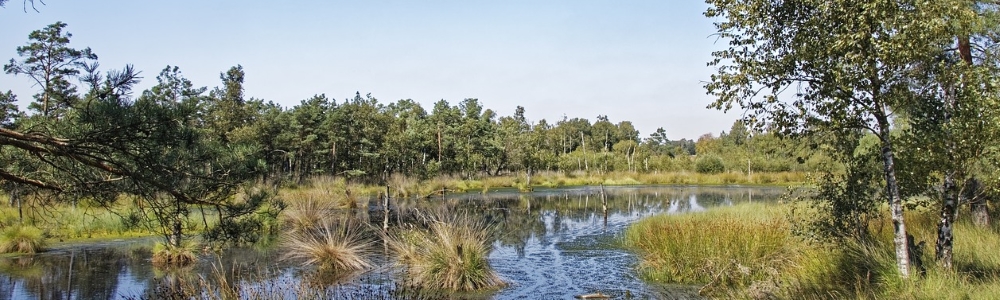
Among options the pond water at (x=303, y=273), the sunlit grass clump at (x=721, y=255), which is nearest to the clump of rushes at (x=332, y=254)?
the pond water at (x=303, y=273)

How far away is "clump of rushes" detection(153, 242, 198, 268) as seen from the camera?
14617mm

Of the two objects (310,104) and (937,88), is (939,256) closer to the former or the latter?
(937,88)

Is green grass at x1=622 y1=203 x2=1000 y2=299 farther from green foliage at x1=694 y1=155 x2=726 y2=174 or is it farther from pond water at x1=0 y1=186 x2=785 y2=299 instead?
green foliage at x1=694 y1=155 x2=726 y2=174

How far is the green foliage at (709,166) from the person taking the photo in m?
60.8

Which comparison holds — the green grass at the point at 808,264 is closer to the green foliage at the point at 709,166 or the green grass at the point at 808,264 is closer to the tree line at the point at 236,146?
the tree line at the point at 236,146

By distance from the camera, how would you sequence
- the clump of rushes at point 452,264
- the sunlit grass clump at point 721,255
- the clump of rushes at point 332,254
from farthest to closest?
the clump of rushes at point 332,254
the clump of rushes at point 452,264
the sunlit grass clump at point 721,255

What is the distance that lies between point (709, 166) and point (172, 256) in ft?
176

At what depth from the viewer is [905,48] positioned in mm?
6785

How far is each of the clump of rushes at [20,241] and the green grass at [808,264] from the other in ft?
49.9

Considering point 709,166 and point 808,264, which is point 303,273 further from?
point 709,166

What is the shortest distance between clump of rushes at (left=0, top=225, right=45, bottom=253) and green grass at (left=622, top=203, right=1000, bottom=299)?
15209 millimetres

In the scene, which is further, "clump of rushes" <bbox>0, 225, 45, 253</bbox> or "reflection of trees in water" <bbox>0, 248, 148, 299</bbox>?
"clump of rushes" <bbox>0, 225, 45, 253</bbox>

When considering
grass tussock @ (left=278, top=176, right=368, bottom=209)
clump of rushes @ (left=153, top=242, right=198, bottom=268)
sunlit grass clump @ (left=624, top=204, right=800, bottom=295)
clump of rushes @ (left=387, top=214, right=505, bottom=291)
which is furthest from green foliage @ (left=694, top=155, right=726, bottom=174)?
clump of rushes @ (left=153, top=242, right=198, bottom=268)

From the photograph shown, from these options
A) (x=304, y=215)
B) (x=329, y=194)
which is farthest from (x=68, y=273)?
(x=329, y=194)
